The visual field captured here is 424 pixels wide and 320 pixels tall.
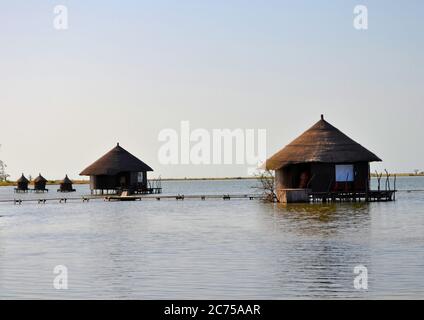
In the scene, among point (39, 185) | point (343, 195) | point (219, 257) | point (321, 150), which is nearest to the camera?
point (219, 257)

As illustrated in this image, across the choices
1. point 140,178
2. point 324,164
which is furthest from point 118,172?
point 324,164

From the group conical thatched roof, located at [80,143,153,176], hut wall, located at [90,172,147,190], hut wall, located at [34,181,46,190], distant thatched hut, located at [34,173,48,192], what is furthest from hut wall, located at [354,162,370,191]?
hut wall, located at [34,181,46,190]

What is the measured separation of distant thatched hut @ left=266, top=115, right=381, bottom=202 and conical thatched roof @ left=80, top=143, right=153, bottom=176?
26.6 meters

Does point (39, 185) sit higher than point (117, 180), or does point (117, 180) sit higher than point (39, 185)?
point (117, 180)

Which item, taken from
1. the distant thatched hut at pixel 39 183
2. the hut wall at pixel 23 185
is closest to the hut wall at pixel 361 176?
the distant thatched hut at pixel 39 183

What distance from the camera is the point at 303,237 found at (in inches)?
1100

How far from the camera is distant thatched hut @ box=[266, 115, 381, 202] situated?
165ft

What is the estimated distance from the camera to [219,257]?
2223cm

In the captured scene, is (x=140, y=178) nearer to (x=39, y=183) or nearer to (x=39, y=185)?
(x=39, y=183)

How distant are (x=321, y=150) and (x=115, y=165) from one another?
3119cm

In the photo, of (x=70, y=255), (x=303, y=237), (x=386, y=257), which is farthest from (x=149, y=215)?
(x=386, y=257)

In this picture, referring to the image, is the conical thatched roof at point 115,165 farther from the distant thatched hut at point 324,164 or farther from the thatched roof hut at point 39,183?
the thatched roof hut at point 39,183

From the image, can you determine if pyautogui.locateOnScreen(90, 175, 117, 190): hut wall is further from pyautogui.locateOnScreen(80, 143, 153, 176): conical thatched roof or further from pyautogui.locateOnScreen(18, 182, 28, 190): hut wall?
pyautogui.locateOnScreen(18, 182, 28, 190): hut wall

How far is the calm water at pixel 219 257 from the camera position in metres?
16.5
